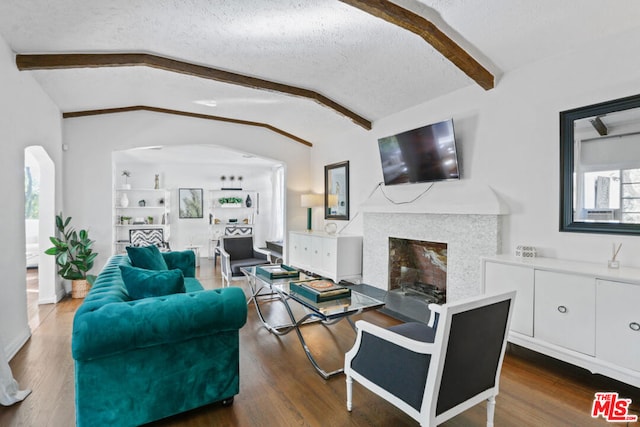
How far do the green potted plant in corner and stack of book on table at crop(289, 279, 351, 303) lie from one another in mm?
3288

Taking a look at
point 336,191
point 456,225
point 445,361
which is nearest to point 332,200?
point 336,191

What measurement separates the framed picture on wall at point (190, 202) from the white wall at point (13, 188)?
4853mm

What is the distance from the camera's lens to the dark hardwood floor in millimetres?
2023

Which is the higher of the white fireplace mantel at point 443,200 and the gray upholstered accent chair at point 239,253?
the white fireplace mantel at point 443,200

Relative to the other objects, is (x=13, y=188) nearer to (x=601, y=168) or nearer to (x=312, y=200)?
(x=312, y=200)

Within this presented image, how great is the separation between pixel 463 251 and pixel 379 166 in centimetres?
188

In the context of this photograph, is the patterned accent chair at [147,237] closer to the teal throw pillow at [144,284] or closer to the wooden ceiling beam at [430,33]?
the teal throw pillow at [144,284]

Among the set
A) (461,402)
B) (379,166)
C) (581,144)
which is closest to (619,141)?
(581,144)

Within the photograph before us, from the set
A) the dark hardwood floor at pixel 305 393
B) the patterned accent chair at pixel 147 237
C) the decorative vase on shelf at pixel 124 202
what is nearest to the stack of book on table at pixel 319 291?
the dark hardwood floor at pixel 305 393

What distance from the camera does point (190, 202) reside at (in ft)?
27.9

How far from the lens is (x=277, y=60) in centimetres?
358

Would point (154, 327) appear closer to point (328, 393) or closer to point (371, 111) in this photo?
point (328, 393)

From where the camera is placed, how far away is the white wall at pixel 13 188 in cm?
284

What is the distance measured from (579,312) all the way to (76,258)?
5.81 metres
